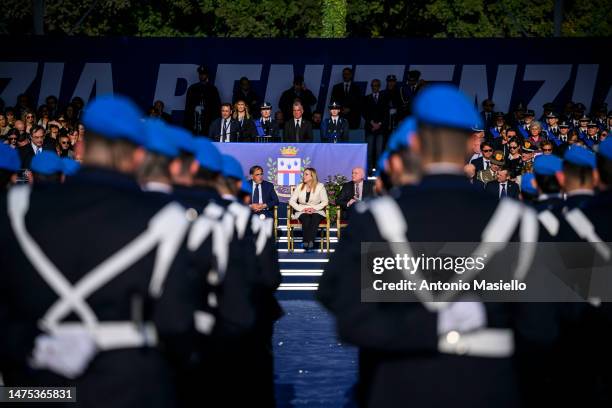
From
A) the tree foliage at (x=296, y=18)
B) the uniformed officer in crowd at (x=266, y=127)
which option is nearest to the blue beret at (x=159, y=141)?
the uniformed officer in crowd at (x=266, y=127)

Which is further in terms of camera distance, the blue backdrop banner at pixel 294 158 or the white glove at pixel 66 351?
the blue backdrop banner at pixel 294 158

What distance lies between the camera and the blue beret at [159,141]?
5895 millimetres

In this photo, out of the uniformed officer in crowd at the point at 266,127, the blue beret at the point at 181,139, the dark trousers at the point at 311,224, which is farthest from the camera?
the uniformed officer in crowd at the point at 266,127

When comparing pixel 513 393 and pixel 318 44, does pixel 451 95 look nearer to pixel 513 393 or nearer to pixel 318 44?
pixel 513 393

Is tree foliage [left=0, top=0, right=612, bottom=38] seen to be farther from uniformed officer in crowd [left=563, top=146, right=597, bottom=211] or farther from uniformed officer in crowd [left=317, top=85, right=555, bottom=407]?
uniformed officer in crowd [left=317, top=85, right=555, bottom=407]

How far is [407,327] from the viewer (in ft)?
14.9

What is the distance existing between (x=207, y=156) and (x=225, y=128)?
600 inches

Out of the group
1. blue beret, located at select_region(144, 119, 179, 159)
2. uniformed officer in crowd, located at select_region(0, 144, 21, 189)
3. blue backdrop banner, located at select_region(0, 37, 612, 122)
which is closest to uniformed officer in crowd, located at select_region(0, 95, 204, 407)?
blue beret, located at select_region(144, 119, 179, 159)

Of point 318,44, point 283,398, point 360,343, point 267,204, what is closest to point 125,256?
point 360,343

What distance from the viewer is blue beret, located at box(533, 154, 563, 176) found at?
7629mm

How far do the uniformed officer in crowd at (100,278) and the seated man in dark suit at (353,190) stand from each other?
1556 centimetres

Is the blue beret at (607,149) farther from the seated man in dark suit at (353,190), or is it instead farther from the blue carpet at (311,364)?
the seated man in dark suit at (353,190)

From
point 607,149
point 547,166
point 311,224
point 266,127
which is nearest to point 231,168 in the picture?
point 547,166

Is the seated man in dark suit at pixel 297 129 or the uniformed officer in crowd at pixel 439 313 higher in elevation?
the seated man in dark suit at pixel 297 129
